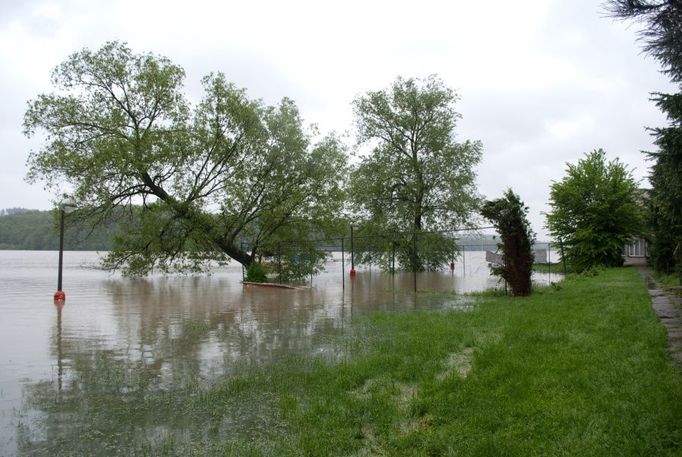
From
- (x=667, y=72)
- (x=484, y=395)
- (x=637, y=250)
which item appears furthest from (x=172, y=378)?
(x=637, y=250)

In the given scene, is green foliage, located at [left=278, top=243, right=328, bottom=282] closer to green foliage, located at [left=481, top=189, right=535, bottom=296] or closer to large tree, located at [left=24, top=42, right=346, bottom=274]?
large tree, located at [left=24, top=42, right=346, bottom=274]

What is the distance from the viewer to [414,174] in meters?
33.2

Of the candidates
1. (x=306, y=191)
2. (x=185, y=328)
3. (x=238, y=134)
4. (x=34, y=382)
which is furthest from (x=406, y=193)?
(x=34, y=382)

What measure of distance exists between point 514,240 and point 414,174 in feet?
60.9

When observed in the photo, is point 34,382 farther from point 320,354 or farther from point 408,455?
point 408,455

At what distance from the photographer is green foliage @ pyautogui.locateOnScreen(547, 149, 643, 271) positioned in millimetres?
28234

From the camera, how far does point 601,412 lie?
442 cm

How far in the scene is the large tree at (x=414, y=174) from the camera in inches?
1260

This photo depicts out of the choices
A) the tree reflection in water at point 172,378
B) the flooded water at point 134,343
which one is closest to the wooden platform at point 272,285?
the flooded water at point 134,343

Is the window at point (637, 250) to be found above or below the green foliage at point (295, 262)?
above

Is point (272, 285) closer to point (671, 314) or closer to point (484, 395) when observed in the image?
point (671, 314)

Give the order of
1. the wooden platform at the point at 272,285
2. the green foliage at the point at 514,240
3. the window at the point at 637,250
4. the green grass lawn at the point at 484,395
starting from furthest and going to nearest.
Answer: the window at the point at 637,250 < the wooden platform at the point at 272,285 < the green foliage at the point at 514,240 < the green grass lawn at the point at 484,395

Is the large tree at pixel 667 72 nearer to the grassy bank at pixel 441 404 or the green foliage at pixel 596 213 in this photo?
the grassy bank at pixel 441 404

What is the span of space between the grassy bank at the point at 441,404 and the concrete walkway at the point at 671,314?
0.46 ft
